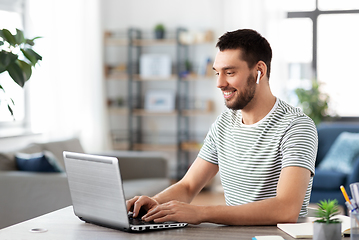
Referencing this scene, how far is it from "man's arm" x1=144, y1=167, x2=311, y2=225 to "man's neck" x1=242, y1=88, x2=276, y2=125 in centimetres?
31

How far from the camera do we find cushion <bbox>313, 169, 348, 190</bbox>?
414 cm

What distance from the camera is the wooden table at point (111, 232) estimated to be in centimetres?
132

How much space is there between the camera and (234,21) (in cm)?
562

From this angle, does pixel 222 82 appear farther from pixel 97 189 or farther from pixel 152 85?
pixel 152 85

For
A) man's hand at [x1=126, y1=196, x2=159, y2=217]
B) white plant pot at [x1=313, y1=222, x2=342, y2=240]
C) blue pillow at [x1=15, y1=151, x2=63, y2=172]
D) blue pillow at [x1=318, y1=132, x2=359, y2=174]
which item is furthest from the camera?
blue pillow at [x1=318, y1=132, x2=359, y2=174]

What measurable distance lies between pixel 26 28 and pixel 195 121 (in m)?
2.17

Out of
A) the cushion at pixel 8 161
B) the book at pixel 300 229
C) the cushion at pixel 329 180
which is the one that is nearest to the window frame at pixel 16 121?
the cushion at pixel 8 161

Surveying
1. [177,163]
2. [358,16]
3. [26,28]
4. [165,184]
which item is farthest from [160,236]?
[358,16]

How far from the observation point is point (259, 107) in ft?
5.70

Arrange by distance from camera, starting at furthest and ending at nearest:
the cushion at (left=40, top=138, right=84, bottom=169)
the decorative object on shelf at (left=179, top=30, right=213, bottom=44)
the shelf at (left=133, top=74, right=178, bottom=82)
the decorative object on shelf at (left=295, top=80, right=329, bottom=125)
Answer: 1. the shelf at (left=133, top=74, right=178, bottom=82)
2. the decorative object on shelf at (left=179, top=30, right=213, bottom=44)
3. the decorative object on shelf at (left=295, top=80, right=329, bottom=125)
4. the cushion at (left=40, top=138, right=84, bottom=169)

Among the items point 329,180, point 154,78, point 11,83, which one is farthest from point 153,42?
point 329,180

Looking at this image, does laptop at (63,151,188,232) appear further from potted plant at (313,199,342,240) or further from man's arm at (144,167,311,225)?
potted plant at (313,199,342,240)

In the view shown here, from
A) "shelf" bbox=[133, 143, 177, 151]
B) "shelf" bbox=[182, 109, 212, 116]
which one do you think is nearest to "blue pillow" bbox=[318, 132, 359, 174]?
"shelf" bbox=[182, 109, 212, 116]

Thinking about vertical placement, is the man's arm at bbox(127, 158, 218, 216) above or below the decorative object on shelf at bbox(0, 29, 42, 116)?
below
